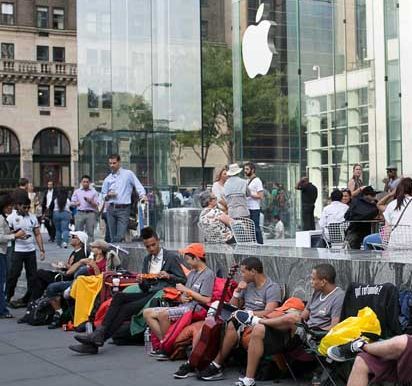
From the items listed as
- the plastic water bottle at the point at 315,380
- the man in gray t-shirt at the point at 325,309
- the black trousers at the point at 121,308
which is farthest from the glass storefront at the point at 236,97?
the plastic water bottle at the point at 315,380

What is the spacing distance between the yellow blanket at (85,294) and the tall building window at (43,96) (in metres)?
56.4

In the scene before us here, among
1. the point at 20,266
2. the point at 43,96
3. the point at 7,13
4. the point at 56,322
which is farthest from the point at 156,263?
the point at 43,96

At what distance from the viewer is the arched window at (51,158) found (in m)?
63.7

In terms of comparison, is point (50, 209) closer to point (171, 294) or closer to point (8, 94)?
point (171, 294)

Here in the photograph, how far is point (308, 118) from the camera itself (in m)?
18.6

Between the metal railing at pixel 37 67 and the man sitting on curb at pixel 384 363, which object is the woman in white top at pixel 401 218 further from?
the metal railing at pixel 37 67

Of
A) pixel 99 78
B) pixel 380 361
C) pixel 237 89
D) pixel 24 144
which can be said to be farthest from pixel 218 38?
pixel 24 144

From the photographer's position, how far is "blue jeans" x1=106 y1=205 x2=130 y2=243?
1429 cm

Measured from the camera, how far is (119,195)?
14.0m

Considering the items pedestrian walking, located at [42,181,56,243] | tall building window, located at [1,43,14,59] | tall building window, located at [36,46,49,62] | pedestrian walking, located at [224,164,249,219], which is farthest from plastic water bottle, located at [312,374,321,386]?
tall building window, located at [36,46,49,62]

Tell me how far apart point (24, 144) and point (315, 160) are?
4749cm

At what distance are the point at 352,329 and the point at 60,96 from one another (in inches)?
2458

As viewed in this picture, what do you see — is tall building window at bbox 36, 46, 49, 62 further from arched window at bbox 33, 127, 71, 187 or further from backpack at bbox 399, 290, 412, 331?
backpack at bbox 399, 290, 412, 331

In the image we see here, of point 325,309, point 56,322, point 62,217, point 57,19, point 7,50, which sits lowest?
point 56,322
